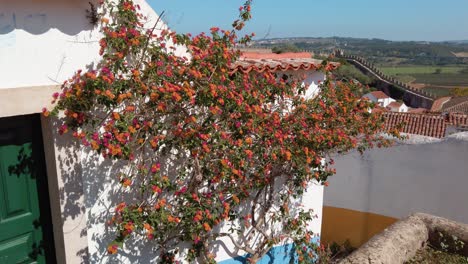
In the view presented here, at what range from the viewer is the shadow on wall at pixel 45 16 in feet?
9.45

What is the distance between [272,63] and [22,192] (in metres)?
3.07

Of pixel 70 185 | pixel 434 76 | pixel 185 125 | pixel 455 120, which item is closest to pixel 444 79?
pixel 434 76

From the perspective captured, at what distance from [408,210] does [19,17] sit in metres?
6.95

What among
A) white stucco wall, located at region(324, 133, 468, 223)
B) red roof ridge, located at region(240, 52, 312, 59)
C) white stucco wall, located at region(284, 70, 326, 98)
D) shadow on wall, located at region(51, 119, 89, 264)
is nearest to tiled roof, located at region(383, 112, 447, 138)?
white stucco wall, located at region(324, 133, 468, 223)

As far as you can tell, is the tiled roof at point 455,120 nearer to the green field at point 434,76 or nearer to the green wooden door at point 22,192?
the green wooden door at point 22,192

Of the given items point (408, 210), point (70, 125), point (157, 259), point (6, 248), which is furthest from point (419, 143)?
point (6, 248)

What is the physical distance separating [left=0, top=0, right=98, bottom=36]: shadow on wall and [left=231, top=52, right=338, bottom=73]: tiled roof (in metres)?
1.63

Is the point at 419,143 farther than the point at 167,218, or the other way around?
the point at 419,143

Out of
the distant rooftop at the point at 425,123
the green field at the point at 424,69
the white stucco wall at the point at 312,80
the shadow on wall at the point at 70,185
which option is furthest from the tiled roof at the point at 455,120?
the green field at the point at 424,69

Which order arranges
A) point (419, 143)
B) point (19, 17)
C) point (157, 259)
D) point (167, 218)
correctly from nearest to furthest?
point (19, 17)
point (167, 218)
point (157, 259)
point (419, 143)

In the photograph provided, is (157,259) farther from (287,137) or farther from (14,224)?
(287,137)

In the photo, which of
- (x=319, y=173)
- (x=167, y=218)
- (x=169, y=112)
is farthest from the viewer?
(x=319, y=173)

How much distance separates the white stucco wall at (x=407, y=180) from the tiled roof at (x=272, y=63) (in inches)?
108

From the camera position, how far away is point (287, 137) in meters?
4.30
